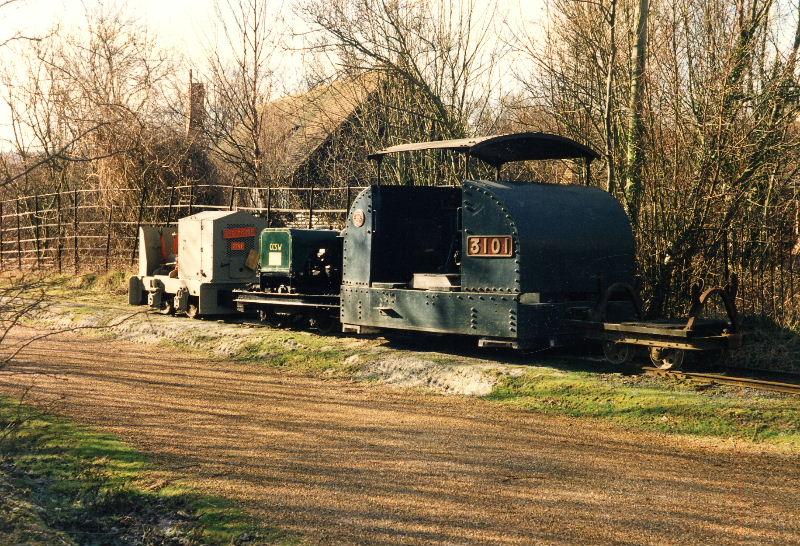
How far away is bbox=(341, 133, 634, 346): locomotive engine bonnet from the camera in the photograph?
498 inches

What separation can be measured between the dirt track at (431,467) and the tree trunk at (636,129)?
19.8 feet

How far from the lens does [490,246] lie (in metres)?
12.8

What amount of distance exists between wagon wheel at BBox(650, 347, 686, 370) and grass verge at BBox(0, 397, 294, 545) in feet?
20.9

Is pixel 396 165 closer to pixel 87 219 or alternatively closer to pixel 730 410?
pixel 87 219

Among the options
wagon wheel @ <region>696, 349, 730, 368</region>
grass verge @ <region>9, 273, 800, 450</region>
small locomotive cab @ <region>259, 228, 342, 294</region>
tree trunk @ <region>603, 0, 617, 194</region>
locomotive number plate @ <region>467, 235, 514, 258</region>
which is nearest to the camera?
grass verge @ <region>9, 273, 800, 450</region>

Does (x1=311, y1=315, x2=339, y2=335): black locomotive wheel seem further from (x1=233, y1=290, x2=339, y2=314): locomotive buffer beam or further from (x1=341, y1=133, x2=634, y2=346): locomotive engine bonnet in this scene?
(x1=341, y1=133, x2=634, y2=346): locomotive engine bonnet

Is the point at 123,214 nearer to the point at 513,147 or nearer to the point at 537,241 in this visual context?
the point at 513,147

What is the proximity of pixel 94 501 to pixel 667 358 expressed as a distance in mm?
7056

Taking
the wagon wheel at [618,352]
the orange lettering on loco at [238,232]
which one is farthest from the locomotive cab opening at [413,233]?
the orange lettering on loco at [238,232]

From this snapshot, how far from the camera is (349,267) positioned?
1523cm

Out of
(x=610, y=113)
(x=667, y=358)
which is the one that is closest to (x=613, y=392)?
(x=667, y=358)

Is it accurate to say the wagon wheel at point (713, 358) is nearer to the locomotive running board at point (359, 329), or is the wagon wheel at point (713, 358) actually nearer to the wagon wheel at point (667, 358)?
the wagon wheel at point (667, 358)

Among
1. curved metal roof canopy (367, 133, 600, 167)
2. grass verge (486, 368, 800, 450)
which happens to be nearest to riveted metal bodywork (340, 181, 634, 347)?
curved metal roof canopy (367, 133, 600, 167)

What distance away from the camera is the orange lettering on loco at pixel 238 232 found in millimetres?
19719
